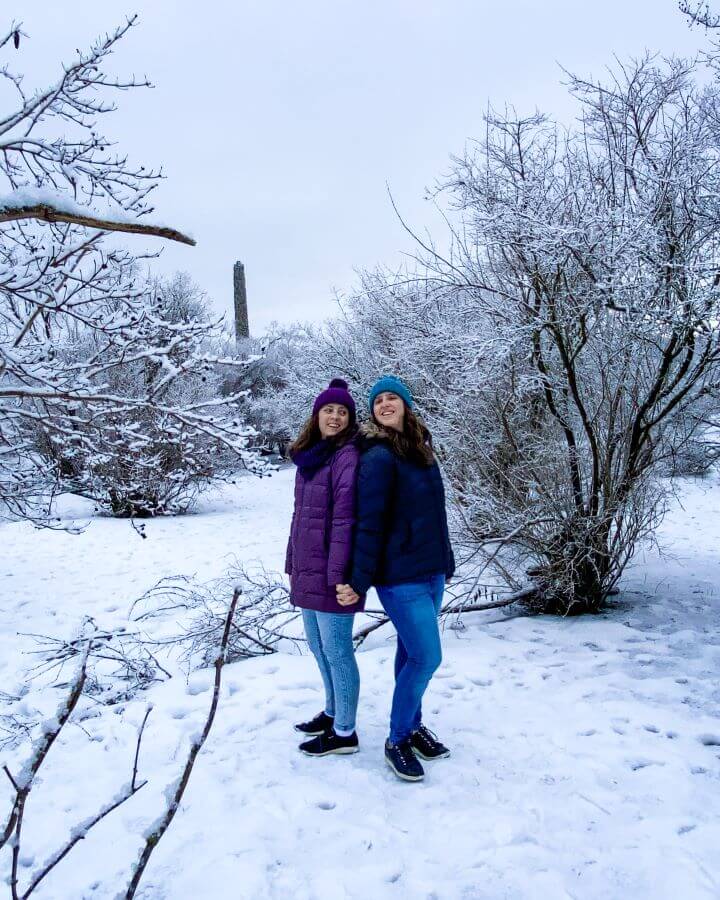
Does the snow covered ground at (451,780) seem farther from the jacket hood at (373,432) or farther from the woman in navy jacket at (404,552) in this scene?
the jacket hood at (373,432)

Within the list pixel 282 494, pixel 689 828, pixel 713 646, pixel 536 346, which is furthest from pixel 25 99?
pixel 282 494

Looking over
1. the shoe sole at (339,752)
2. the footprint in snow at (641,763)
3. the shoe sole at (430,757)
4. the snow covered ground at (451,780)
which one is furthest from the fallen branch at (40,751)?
the footprint in snow at (641,763)

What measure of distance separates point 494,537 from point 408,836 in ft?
10.3

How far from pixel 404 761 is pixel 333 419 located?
1.54m

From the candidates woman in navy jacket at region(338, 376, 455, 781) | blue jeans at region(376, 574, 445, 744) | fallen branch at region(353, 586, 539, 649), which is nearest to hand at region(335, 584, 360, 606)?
woman in navy jacket at region(338, 376, 455, 781)

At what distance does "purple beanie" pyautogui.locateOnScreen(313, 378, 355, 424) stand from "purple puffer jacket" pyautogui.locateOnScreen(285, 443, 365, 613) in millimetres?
209

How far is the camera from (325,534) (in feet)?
9.82

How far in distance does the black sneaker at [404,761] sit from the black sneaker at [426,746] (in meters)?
0.09

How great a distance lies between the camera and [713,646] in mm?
4418

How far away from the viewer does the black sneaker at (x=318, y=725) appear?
3328 millimetres

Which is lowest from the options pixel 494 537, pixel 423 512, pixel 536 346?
pixel 494 537

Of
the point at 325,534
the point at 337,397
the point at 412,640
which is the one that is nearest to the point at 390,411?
the point at 337,397

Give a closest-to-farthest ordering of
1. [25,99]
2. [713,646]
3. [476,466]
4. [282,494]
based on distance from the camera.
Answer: [25,99], [713,646], [476,466], [282,494]

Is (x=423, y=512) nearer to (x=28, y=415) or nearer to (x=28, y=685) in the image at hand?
(x=28, y=415)
